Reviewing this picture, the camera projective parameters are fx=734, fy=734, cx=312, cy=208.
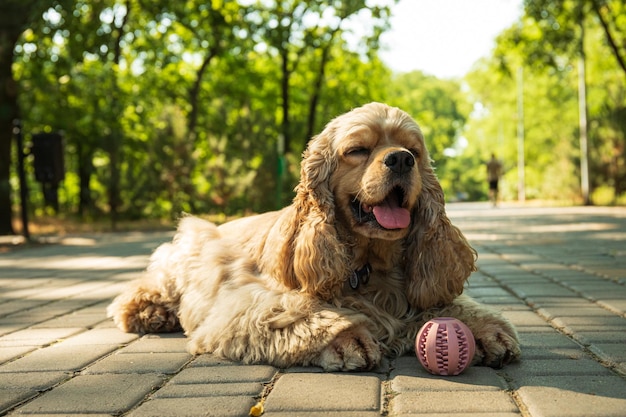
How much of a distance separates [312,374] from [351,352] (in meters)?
0.22

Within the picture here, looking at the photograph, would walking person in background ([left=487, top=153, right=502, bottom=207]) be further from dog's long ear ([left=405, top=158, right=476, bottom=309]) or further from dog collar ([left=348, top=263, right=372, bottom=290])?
dog collar ([left=348, top=263, right=372, bottom=290])

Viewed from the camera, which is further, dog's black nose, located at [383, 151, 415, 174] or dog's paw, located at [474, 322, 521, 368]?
dog's black nose, located at [383, 151, 415, 174]

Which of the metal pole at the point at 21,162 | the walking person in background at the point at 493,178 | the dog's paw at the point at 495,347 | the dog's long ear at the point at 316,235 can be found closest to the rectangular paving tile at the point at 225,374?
the dog's long ear at the point at 316,235

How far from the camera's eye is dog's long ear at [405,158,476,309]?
413cm

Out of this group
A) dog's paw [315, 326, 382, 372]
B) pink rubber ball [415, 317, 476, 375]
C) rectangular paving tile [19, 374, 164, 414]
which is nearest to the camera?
rectangular paving tile [19, 374, 164, 414]

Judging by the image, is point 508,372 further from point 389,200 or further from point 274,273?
point 274,273

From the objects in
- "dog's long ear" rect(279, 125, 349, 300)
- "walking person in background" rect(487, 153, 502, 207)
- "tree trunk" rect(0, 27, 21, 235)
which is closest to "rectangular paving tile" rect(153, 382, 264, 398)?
"dog's long ear" rect(279, 125, 349, 300)

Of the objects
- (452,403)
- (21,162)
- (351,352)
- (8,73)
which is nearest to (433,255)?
(351,352)

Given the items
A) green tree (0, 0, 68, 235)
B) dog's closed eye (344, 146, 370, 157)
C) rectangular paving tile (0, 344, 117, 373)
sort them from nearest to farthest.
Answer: rectangular paving tile (0, 344, 117, 373) < dog's closed eye (344, 146, 370, 157) < green tree (0, 0, 68, 235)

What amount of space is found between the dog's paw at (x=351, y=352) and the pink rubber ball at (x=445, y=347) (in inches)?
9.3

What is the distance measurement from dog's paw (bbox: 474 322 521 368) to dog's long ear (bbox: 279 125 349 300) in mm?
815

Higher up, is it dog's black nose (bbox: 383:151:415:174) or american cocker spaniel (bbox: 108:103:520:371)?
dog's black nose (bbox: 383:151:415:174)

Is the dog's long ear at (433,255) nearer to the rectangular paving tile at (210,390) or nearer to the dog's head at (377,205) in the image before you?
the dog's head at (377,205)

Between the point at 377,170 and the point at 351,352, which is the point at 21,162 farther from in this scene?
the point at 351,352
